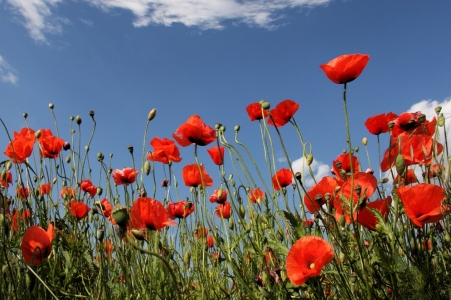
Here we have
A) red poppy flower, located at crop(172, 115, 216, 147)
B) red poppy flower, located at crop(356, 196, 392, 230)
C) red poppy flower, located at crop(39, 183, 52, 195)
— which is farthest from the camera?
red poppy flower, located at crop(39, 183, 52, 195)

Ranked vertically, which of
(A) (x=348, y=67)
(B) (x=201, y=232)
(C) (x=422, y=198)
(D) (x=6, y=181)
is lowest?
(C) (x=422, y=198)

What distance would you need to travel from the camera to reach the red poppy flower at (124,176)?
2768 mm

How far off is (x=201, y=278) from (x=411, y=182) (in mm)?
1219

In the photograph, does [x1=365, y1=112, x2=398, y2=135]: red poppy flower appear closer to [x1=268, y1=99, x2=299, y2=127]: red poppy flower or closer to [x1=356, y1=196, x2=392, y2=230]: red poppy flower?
[x1=268, y1=99, x2=299, y2=127]: red poppy flower

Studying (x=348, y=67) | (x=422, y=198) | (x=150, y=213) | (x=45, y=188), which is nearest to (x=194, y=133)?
(x=150, y=213)

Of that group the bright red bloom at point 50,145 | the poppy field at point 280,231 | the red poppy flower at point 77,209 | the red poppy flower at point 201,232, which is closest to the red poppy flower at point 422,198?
the poppy field at point 280,231

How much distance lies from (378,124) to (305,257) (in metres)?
1.32

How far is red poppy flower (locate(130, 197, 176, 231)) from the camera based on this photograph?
1.71 meters

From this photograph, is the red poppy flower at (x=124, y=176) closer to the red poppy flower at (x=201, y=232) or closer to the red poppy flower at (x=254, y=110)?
the red poppy flower at (x=201, y=232)

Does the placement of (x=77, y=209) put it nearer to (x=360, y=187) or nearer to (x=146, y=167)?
(x=146, y=167)

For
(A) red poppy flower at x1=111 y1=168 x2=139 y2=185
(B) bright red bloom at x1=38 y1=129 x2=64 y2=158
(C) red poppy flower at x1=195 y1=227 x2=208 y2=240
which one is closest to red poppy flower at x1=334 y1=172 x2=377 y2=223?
(C) red poppy flower at x1=195 y1=227 x2=208 y2=240

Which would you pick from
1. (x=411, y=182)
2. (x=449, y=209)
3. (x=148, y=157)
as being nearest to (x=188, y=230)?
(x=148, y=157)

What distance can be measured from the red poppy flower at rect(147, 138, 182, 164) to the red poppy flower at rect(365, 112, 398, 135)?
1.16m

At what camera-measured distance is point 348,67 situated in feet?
5.43
